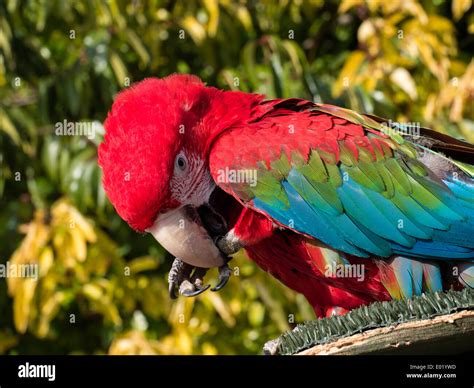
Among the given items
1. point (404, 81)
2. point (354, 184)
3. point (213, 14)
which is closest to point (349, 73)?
point (404, 81)

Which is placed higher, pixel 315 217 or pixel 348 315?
pixel 315 217

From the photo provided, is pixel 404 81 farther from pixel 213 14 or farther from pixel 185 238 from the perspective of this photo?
pixel 185 238

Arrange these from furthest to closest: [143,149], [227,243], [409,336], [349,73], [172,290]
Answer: [349,73]
[172,290]
[227,243]
[143,149]
[409,336]

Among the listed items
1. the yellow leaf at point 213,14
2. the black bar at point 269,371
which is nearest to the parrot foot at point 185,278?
the black bar at point 269,371

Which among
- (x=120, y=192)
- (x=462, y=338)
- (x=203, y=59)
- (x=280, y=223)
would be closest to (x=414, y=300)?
(x=462, y=338)

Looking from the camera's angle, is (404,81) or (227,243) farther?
(404,81)

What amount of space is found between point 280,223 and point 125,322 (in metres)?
1.37

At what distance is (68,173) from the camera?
237 cm

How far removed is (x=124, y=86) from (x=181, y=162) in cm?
101

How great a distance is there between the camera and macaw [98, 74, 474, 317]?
1404 mm

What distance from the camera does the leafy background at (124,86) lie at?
7.77 feet

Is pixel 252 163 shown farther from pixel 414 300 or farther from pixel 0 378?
pixel 0 378

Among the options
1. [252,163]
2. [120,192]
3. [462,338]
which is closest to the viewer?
[462,338]

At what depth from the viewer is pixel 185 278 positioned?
5.02ft
